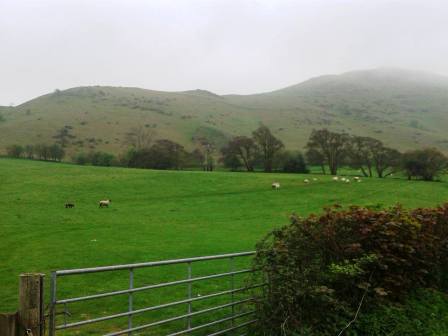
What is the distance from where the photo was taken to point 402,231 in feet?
31.1

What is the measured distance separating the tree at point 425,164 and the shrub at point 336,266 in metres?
68.5

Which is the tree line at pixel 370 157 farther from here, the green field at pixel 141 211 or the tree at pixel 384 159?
the green field at pixel 141 211

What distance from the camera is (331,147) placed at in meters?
89.4

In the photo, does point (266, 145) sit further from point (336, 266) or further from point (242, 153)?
point (336, 266)

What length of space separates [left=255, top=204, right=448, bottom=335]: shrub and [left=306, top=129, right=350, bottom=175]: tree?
259 feet

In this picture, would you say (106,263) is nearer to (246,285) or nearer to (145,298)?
(145,298)

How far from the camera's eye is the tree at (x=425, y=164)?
72.6m

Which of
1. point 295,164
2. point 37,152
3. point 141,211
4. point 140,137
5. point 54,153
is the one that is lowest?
point 141,211

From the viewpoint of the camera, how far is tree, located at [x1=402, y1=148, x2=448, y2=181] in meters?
72.6

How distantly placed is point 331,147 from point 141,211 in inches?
2262

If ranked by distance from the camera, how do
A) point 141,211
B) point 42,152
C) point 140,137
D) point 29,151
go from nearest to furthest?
point 141,211, point 42,152, point 29,151, point 140,137

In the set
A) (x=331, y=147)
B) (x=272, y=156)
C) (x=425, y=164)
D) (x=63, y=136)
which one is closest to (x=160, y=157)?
(x=272, y=156)

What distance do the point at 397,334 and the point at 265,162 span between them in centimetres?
8367

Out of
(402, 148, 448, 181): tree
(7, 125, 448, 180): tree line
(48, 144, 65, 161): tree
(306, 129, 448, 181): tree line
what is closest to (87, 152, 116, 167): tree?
(7, 125, 448, 180): tree line
